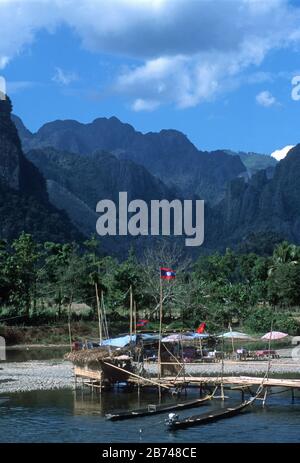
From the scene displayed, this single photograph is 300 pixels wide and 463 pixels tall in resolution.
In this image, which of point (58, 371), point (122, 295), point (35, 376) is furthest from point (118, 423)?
point (122, 295)

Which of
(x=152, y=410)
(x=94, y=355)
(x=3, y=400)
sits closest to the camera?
(x=152, y=410)

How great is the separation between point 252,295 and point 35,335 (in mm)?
21416

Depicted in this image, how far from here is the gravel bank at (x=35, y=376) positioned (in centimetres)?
3481

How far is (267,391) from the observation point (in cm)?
3088

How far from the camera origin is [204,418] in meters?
25.2

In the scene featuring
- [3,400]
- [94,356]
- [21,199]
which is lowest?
[3,400]

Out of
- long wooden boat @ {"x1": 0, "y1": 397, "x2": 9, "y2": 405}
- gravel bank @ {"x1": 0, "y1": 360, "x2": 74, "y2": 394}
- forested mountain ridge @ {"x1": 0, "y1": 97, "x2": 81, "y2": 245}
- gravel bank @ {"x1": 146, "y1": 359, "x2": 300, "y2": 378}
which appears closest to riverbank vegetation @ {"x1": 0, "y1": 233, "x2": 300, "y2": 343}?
gravel bank @ {"x1": 0, "y1": 360, "x2": 74, "y2": 394}

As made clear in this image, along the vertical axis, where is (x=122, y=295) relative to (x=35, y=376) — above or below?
above

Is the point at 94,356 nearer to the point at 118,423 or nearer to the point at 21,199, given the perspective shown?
the point at 118,423

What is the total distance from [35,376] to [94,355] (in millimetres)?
7491

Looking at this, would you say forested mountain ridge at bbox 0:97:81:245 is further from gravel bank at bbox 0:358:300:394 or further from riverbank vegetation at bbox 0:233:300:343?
gravel bank at bbox 0:358:300:394

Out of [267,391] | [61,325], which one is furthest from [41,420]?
[61,325]

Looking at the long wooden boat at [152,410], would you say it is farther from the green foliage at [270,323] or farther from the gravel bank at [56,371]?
the green foliage at [270,323]
